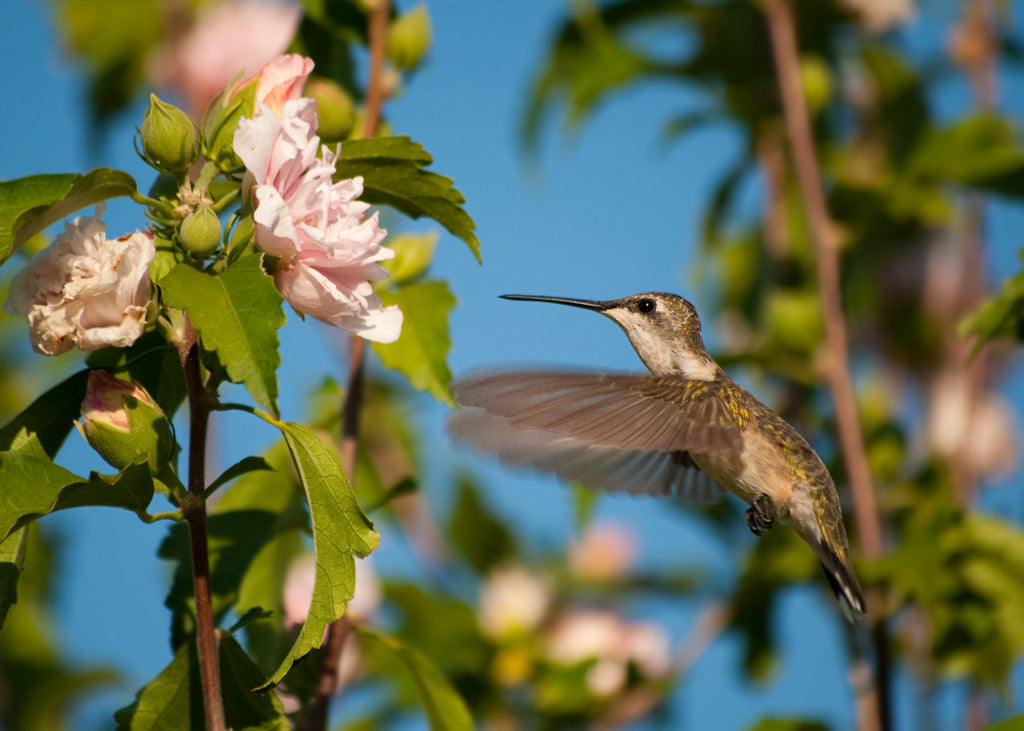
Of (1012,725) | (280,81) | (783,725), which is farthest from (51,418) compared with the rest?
(783,725)

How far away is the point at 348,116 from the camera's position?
1.90 metres

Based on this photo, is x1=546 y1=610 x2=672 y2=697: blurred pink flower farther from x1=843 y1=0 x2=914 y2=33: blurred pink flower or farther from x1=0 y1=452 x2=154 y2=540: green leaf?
x1=843 y1=0 x2=914 y2=33: blurred pink flower

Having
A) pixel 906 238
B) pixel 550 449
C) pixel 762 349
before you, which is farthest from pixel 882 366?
pixel 550 449

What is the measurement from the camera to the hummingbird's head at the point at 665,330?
236 cm

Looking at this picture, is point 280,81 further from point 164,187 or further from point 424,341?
point 424,341

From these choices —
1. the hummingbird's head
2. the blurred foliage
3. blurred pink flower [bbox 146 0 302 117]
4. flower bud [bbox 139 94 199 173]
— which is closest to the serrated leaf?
flower bud [bbox 139 94 199 173]

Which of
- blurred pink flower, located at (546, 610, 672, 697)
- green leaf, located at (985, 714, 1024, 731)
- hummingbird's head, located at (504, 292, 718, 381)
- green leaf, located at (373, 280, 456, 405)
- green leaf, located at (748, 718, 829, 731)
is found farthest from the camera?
blurred pink flower, located at (546, 610, 672, 697)

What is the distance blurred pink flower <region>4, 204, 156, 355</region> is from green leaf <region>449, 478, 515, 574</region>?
2.36 m

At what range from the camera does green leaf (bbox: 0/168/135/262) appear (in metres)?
1.31

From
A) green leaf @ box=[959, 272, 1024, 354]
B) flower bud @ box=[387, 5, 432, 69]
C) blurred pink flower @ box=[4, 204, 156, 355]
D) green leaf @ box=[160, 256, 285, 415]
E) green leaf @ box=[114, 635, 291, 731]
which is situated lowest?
green leaf @ box=[114, 635, 291, 731]

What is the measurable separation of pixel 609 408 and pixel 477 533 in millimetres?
1915

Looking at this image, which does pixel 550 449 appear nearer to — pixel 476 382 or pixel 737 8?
pixel 476 382

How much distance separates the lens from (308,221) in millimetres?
1444

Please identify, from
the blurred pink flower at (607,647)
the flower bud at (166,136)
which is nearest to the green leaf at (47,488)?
the flower bud at (166,136)
